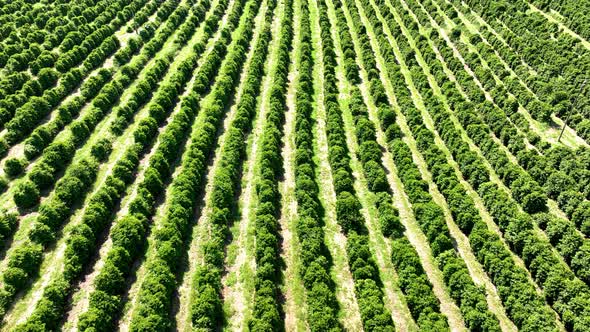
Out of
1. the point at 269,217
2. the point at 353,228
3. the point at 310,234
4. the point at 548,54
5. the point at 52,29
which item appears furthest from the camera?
the point at 52,29

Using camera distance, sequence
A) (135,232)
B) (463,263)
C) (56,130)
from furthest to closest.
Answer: (56,130)
(135,232)
(463,263)

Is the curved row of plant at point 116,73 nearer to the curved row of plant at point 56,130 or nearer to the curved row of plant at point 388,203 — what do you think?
the curved row of plant at point 56,130

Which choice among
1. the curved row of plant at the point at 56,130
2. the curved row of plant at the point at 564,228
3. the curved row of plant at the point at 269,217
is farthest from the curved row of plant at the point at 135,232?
the curved row of plant at the point at 564,228

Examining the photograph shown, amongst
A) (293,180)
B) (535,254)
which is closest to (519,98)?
(535,254)

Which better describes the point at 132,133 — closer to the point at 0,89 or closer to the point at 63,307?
the point at 0,89

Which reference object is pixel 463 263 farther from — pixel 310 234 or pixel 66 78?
pixel 66 78

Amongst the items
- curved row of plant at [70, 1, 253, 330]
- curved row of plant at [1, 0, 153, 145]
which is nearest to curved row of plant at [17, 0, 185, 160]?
curved row of plant at [1, 0, 153, 145]
